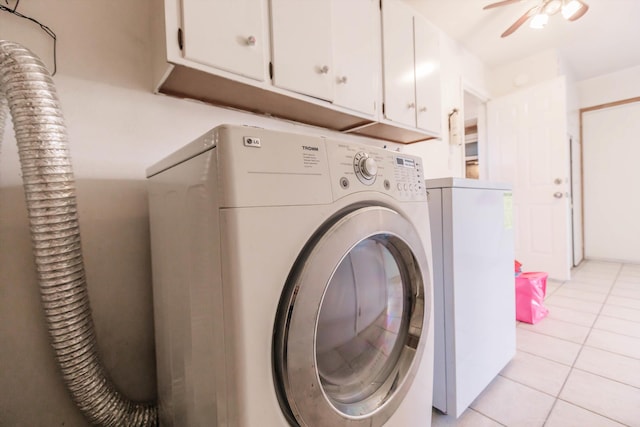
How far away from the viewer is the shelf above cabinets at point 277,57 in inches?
33.9

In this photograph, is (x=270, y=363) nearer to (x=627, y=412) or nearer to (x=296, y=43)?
(x=296, y=43)

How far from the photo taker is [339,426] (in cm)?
60

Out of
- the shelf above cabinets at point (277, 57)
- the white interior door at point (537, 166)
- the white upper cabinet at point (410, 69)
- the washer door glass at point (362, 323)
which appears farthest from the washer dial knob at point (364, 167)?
the white interior door at point (537, 166)

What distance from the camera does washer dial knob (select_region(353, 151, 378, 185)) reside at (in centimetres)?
66

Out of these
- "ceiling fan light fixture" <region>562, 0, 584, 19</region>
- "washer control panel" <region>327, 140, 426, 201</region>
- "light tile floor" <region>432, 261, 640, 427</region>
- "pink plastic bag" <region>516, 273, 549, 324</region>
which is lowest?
"light tile floor" <region>432, 261, 640, 427</region>

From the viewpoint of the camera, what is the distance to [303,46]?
1.12 metres

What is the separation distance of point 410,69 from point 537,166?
2.37m

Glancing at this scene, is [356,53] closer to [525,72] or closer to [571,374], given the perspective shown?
[571,374]

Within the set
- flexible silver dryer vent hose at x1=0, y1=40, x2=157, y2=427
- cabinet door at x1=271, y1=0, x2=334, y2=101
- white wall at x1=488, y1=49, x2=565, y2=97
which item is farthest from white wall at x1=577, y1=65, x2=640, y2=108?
flexible silver dryer vent hose at x1=0, y1=40, x2=157, y2=427

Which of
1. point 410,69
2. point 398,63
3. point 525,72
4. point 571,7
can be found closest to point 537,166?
point 525,72

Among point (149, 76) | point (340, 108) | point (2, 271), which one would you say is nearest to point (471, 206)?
point (340, 108)

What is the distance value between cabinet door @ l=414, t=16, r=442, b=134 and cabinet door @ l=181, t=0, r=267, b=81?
1088mm

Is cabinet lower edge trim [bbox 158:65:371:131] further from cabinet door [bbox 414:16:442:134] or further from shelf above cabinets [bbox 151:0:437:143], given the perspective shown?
cabinet door [bbox 414:16:442:134]

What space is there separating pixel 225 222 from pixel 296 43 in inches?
37.1
